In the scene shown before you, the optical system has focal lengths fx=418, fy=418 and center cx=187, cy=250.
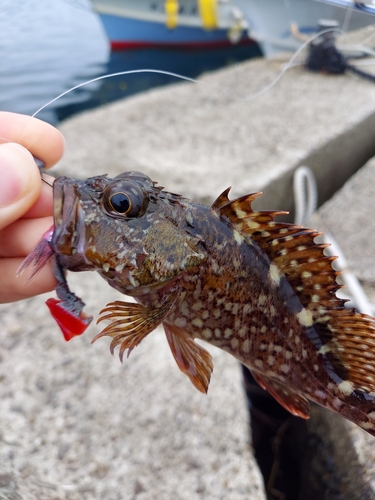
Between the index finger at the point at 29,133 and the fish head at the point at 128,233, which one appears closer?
the fish head at the point at 128,233

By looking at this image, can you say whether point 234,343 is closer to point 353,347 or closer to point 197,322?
point 197,322

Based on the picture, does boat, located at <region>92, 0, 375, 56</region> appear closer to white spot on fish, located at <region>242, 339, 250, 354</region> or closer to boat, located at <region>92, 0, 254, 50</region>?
boat, located at <region>92, 0, 254, 50</region>

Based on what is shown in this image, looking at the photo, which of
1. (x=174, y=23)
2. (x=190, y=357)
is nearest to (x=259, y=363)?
(x=190, y=357)

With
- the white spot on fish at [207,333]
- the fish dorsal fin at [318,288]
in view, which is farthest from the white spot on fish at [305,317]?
the white spot on fish at [207,333]

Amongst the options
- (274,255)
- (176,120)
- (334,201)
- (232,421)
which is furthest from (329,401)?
(176,120)

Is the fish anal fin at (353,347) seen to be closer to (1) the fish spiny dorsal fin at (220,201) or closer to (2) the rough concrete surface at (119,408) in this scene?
(1) the fish spiny dorsal fin at (220,201)

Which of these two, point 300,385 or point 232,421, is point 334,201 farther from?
point 300,385

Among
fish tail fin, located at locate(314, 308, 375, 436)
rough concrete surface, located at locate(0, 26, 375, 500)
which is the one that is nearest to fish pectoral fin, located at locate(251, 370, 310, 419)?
fish tail fin, located at locate(314, 308, 375, 436)
